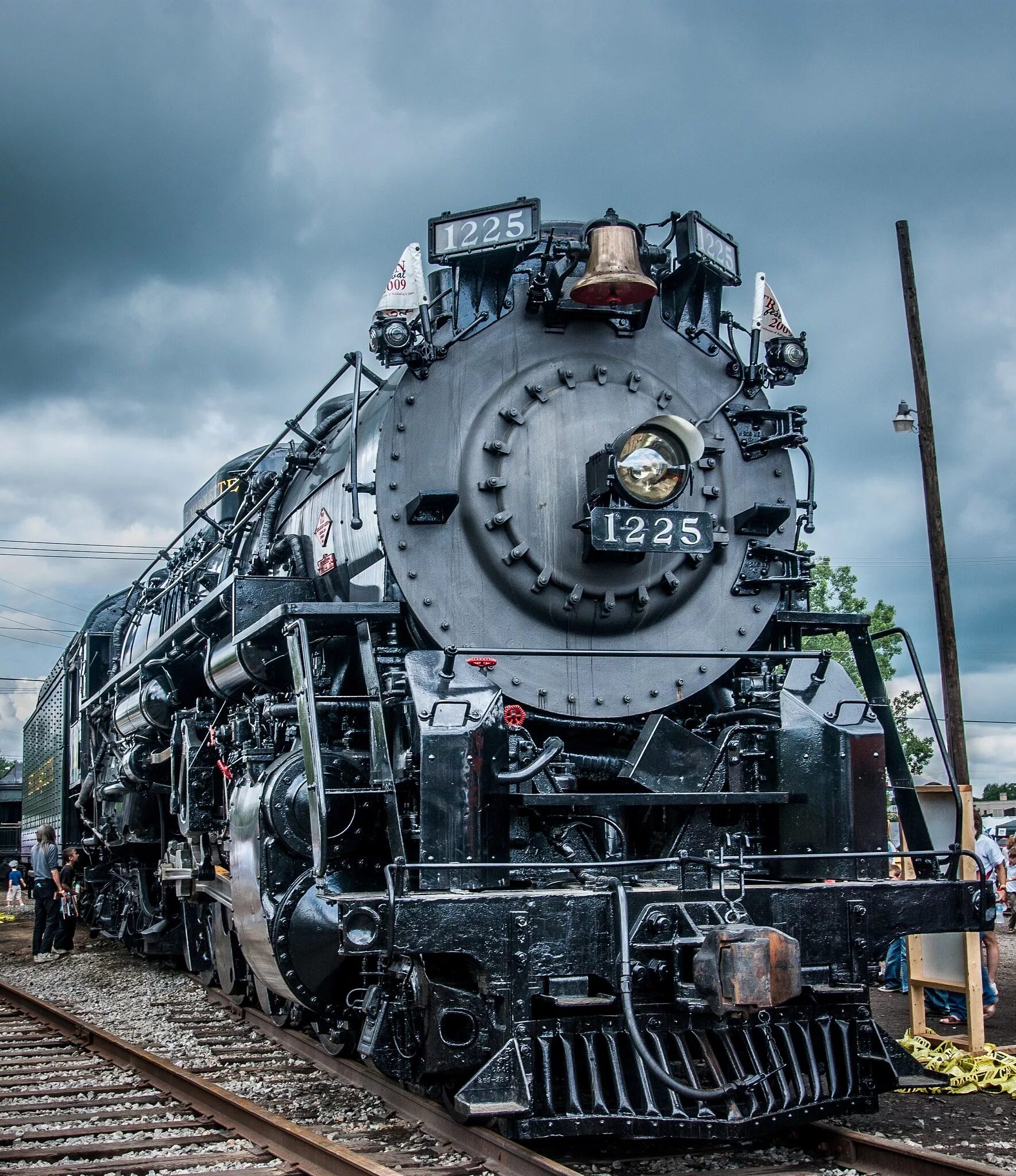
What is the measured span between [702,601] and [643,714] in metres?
0.68

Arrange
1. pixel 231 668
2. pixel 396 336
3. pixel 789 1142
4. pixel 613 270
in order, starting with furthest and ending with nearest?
pixel 231 668 < pixel 613 270 < pixel 396 336 < pixel 789 1142

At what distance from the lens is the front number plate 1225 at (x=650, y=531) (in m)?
5.54

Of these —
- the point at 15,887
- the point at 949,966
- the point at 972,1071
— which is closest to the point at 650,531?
the point at 972,1071

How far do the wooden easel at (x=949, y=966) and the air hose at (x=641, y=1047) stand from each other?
2.76 m

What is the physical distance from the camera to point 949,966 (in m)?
7.12

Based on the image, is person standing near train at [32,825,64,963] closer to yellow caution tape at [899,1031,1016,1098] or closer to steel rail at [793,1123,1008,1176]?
yellow caution tape at [899,1031,1016,1098]

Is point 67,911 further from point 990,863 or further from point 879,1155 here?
point 879,1155

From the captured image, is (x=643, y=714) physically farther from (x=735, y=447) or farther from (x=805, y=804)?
(x=735, y=447)

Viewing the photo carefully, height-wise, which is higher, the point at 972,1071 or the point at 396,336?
the point at 396,336

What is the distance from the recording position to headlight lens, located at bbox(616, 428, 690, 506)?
18.6 ft

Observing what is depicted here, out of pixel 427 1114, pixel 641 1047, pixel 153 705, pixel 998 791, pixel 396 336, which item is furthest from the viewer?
pixel 998 791

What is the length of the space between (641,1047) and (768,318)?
Result: 3832 millimetres

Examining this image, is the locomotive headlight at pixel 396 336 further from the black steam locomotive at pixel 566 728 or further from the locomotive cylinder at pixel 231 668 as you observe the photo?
the locomotive cylinder at pixel 231 668

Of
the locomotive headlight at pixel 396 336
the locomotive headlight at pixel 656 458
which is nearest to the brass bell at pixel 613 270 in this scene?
the locomotive headlight at pixel 656 458
